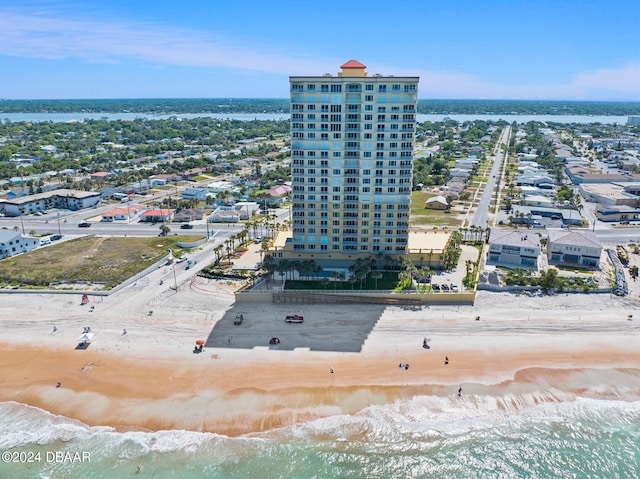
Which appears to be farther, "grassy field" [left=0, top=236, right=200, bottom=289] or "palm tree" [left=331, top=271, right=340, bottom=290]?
"grassy field" [left=0, top=236, right=200, bottom=289]

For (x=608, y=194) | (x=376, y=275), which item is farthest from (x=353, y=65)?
(x=608, y=194)

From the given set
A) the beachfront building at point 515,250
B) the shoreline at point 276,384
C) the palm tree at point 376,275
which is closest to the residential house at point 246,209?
the palm tree at point 376,275

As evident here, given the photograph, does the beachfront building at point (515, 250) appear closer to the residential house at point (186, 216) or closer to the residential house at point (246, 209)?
the residential house at point (246, 209)

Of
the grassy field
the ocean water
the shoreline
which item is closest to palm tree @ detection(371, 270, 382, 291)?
the shoreline

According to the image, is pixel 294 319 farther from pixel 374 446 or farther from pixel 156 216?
pixel 156 216

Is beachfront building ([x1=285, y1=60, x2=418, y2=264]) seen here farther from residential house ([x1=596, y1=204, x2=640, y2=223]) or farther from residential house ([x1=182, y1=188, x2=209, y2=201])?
residential house ([x1=596, y1=204, x2=640, y2=223])

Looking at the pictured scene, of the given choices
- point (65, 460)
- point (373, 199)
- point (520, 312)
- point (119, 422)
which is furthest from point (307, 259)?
point (65, 460)

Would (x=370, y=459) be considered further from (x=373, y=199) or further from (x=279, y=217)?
(x=279, y=217)

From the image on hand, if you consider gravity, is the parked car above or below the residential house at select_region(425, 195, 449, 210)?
below
